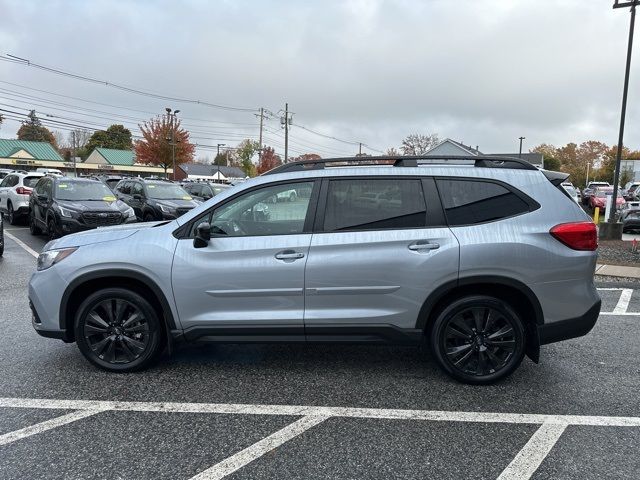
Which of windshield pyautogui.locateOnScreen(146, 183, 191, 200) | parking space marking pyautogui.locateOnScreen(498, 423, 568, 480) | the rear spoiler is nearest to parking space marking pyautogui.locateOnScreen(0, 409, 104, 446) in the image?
parking space marking pyautogui.locateOnScreen(498, 423, 568, 480)

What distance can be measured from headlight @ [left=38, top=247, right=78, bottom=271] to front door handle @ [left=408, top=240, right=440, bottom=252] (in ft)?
9.24

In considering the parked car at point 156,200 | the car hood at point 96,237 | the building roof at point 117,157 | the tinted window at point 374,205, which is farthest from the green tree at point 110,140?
the tinted window at point 374,205

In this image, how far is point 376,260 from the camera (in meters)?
3.72

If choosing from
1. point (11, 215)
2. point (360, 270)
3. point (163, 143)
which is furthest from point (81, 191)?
point (163, 143)

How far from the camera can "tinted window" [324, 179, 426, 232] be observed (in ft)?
12.5

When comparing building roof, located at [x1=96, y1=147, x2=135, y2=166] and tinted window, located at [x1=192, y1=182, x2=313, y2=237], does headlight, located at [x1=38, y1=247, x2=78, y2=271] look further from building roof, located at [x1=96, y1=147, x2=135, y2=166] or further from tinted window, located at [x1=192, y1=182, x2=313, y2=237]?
building roof, located at [x1=96, y1=147, x2=135, y2=166]

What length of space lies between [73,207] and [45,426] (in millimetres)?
9053

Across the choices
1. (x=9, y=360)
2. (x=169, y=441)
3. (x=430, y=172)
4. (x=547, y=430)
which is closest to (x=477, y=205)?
(x=430, y=172)

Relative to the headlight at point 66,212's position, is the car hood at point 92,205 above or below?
above

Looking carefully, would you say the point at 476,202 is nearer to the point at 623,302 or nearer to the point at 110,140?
the point at 623,302

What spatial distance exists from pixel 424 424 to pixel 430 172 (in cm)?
197

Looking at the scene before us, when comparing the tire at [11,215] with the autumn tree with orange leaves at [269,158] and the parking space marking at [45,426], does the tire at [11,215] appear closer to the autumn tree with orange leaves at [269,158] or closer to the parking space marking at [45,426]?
the parking space marking at [45,426]

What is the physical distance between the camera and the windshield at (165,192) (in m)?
15.2

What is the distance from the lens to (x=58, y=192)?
1183 cm
